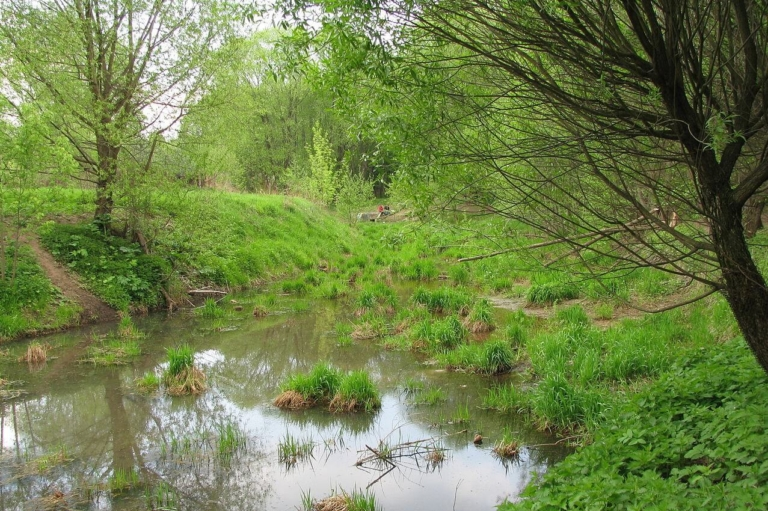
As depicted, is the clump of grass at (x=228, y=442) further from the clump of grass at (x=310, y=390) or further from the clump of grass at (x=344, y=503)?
the clump of grass at (x=344, y=503)

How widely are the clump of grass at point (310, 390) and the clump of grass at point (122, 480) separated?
2457mm

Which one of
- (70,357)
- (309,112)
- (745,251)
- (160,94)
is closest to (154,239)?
(160,94)

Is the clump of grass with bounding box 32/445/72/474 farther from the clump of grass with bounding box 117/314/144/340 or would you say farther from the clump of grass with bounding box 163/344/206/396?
the clump of grass with bounding box 117/314/144/340

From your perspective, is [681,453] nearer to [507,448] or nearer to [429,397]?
[507,448]

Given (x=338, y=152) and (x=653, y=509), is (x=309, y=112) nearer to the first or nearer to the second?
(x=338, y=152)

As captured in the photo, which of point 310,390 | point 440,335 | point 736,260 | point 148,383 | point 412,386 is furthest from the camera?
point 440,335

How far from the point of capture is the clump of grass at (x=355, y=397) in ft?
25.8

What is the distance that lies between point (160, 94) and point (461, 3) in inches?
499

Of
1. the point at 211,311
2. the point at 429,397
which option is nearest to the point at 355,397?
the point at 429,397

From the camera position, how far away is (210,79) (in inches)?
601

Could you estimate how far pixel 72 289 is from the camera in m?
12.8

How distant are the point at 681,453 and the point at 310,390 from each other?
522 centimetres

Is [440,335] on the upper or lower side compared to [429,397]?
upper

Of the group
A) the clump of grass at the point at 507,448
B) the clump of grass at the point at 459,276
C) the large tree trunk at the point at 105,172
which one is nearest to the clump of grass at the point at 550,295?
the clump of grass at the point at 459,276
